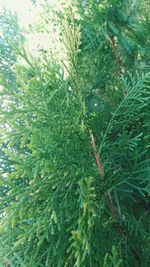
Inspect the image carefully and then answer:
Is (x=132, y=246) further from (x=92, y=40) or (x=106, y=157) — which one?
(x=92, y=40)

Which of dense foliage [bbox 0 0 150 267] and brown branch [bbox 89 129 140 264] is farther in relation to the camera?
brown branch [bbox 89 129 140 264]

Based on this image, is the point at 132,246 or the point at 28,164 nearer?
the point at 28,164

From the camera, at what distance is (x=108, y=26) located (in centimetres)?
434

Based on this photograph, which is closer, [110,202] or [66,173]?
[66,173]

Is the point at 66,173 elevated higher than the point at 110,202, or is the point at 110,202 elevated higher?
the point at 66,173

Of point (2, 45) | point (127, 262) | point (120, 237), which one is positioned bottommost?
point (127, 262)

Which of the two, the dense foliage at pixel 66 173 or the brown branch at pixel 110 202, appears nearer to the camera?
the dense foliage at pixel 66 173

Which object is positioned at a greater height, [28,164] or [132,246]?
[28,164]

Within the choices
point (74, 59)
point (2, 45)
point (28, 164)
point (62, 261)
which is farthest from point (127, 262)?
point (2, 45)

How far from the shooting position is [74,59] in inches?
110

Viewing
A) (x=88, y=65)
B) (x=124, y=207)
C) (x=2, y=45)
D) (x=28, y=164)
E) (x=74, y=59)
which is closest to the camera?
(x=28, y=164)

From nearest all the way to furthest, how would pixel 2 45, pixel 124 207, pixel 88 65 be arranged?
1. pixel 124 207
2. pixel 88 65
3. pixel 2 45

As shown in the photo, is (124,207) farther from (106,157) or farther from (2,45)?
(2,45)

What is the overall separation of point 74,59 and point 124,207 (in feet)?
5.16
